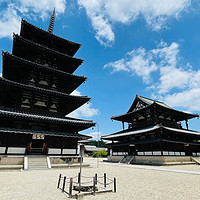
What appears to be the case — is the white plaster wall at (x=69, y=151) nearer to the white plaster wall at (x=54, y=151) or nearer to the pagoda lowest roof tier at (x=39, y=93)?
the white plaster wall at (x=54, y=151)

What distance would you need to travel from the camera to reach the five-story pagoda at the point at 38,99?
14047 millimetres

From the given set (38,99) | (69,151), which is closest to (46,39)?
(38,99)

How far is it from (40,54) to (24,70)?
334cm

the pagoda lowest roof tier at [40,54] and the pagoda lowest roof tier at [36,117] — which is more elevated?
the pagoda lowest roof tier at [40,54]

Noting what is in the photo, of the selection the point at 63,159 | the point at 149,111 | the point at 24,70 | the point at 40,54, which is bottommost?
the point at 63,159

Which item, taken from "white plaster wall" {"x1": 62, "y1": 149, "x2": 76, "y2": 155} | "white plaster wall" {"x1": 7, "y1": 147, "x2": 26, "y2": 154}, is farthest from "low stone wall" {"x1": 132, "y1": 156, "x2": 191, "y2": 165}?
"white plaster wall" {"x1": 7, "y1": 147, "x2": 26, "y2": 154}

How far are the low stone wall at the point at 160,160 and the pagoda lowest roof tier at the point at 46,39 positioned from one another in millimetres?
21581

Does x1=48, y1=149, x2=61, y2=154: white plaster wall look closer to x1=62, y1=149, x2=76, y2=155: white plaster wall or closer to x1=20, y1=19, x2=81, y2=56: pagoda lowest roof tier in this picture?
x1=62, y1=149, x2=76, y2=155: white plaster wall

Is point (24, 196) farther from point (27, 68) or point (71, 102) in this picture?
point (27, 68)

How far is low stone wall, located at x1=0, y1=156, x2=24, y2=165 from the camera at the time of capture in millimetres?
12645

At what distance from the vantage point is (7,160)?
42.2 feet

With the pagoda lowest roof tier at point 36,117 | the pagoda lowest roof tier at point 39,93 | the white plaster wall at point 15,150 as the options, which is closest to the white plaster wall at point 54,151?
the white plaster wall at point 15,150

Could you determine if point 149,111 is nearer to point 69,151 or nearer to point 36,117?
point 69,151

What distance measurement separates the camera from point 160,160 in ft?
66.9
